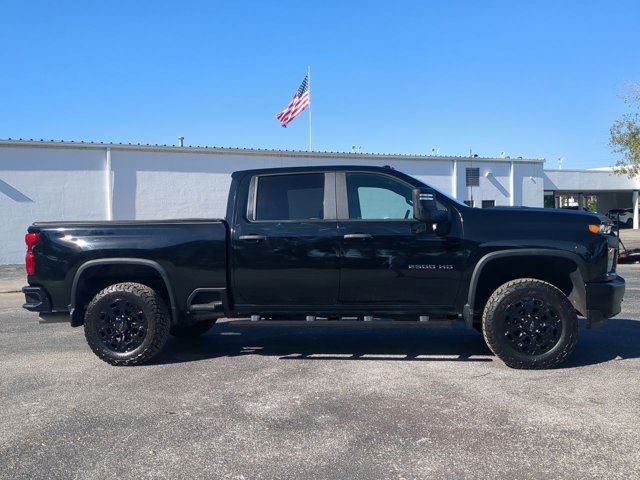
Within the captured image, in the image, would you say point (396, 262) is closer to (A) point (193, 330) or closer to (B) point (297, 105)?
(A) point (193, 330)

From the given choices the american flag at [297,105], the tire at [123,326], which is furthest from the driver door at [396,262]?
the american flag at [297,105]

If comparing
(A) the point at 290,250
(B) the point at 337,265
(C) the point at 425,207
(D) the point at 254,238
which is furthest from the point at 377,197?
(D) the point at 254,238

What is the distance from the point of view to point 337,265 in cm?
555

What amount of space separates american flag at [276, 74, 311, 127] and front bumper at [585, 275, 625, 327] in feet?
67.9

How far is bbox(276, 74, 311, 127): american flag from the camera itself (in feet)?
81.7

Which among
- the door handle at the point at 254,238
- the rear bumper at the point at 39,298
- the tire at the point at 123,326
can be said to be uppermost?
the door handle at the point at 254,238

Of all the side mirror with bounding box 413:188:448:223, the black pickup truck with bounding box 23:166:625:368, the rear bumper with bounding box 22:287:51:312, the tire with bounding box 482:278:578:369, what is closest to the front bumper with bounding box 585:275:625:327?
the black pickup truck with bounding box 23:166:625:368

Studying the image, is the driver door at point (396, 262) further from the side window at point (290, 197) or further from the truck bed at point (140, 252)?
the truck bed at point (140, 252)

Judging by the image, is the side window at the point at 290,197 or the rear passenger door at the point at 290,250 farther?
the side window at the point at 290,197

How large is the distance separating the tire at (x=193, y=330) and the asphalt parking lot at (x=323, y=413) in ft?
1.34

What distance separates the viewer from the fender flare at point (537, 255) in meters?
5.27

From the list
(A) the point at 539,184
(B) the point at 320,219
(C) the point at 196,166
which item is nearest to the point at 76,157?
(C) the point at 196,166

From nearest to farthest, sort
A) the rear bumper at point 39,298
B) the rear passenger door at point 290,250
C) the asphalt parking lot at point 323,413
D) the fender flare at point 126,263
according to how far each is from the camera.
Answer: the asphalt parking lot at point 323,413
the rear passenger door at point 290,250
the fender flare at point 126,263
the rear bumper at point 39,298

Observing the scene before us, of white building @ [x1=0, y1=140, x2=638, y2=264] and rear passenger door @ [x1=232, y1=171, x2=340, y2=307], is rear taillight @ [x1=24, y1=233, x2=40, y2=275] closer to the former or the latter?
rear passenger door @ [x1=232, y1=171, x2=340, y2=307]
